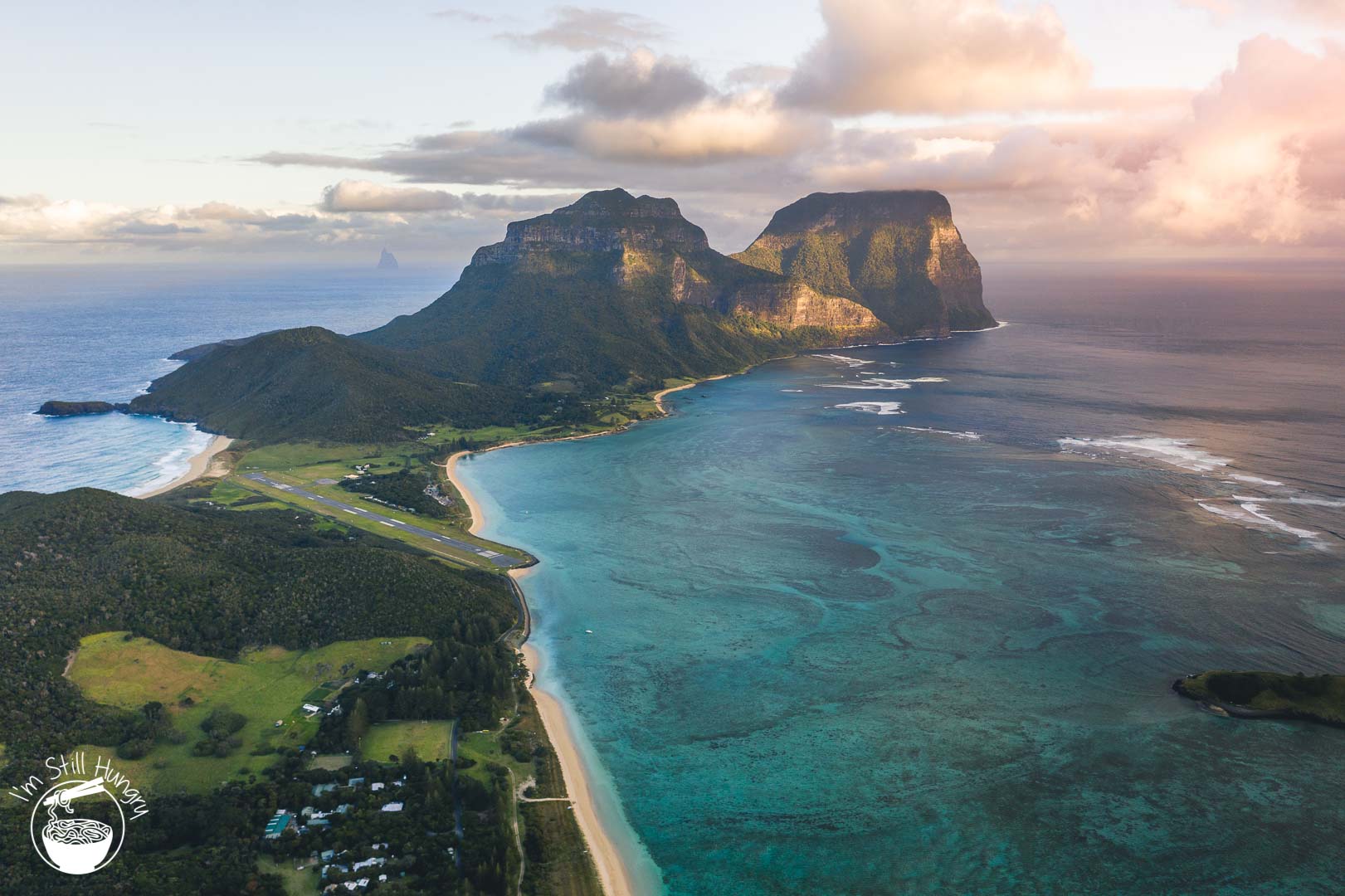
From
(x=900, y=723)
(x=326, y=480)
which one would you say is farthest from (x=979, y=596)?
(x=326, y=480)

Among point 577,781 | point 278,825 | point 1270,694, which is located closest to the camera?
point 278,825

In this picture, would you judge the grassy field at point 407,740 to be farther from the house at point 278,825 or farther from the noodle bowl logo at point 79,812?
the noodle bowl logo at point 79,812

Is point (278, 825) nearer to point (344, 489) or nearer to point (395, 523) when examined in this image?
point (395, 523)

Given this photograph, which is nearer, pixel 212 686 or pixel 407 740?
pixel 407 740

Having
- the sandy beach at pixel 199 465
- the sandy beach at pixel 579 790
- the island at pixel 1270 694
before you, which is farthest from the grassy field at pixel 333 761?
the sandy beach at pixel 199 465

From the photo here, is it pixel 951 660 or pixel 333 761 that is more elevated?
pixel 951 660

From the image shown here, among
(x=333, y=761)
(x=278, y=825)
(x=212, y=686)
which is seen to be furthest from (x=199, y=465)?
(x=278, y=825)
